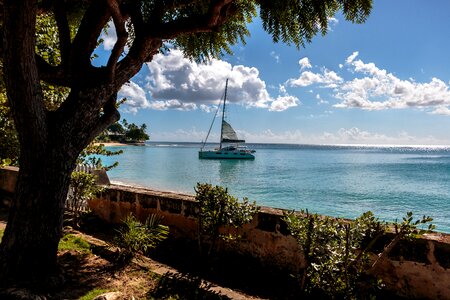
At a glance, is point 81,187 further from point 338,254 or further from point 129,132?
point 129,132

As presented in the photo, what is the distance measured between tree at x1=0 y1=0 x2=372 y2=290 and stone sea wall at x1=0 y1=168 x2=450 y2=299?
1818 mm

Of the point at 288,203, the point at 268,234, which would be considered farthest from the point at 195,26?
the point at 288,203

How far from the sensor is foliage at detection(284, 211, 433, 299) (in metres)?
3.12

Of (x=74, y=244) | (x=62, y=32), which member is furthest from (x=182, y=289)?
(x=62, y=32)

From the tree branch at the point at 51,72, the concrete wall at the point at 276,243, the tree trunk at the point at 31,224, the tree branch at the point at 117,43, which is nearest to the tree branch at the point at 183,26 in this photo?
the tree branch at the point at 117,43

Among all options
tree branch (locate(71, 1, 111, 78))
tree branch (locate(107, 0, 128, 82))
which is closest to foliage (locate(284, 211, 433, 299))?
tree branch (locate(107, 0, 128, 82))

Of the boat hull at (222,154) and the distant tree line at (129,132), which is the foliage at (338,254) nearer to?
the boat hull at (222,154)

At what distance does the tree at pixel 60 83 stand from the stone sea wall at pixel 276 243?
1818 millimetres

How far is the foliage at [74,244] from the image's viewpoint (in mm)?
5066

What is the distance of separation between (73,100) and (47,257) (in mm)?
1936

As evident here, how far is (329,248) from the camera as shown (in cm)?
Answer: 320

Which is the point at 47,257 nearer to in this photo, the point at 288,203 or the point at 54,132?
the point at 54,132

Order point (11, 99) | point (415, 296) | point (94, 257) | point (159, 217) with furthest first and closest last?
point (159, 217)
point (94, 257)
point (11, 99)
point (415, 296)

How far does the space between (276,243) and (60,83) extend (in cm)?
363
